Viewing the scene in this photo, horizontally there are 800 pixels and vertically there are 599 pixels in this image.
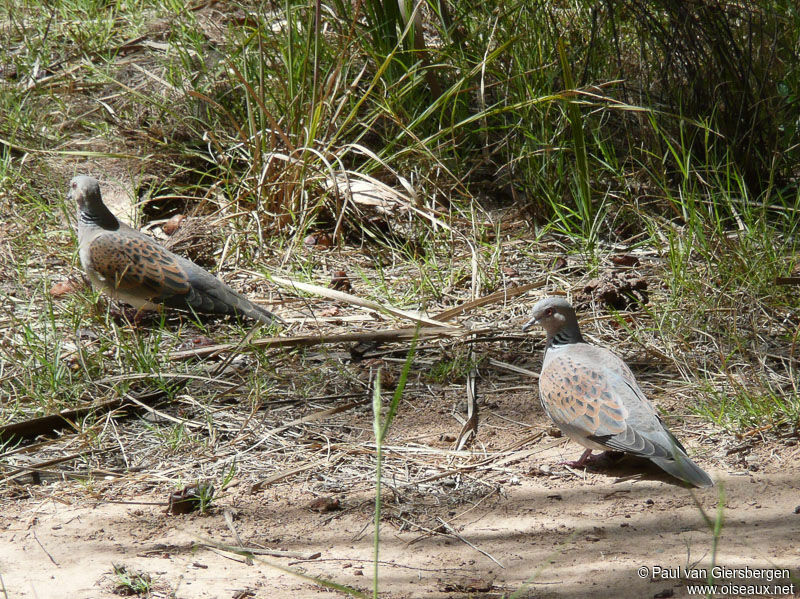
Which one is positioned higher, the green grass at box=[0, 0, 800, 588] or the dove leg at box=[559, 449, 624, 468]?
the green grass at box=[0, 0, 800, 588]

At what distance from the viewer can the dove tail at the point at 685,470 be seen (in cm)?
282

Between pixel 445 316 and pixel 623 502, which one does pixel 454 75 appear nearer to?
pixel 445 316

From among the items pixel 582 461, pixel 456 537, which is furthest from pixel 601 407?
pixel 456 537

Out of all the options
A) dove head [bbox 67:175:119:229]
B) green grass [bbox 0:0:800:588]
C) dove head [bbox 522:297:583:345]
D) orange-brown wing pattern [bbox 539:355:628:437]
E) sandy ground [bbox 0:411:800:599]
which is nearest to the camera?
sandy ground [bbox 0:411:800:599]

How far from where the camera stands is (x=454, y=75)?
5488mm

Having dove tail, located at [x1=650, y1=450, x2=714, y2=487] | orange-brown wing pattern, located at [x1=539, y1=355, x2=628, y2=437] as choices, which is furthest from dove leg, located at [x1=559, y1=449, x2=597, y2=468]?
dove tail, located at [x1=650, y1=450, x2=714, y2=487]

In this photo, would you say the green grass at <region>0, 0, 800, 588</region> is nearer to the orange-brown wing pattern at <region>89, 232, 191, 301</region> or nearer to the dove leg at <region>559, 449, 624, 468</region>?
the orange-brown wing pattern at <region>89, 232, 191, 301</region>

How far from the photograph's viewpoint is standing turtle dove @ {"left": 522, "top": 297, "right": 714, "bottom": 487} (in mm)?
2920

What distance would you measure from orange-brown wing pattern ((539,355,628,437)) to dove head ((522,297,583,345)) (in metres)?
0.23

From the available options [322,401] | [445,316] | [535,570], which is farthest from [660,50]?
[535,570]

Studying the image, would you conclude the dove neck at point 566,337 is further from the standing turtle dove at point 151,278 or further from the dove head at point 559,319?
the standing turtle dove at point 151,278

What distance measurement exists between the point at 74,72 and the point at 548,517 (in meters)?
5.09

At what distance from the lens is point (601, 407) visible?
3094mm

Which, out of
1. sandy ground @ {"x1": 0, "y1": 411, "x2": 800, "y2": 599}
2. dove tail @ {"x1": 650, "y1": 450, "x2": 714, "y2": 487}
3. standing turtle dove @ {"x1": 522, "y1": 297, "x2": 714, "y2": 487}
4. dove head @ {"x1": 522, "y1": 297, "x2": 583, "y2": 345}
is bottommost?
sandy ground @ {"x1": 0, "y1": 411, "x2": 800, "y2": 599}
